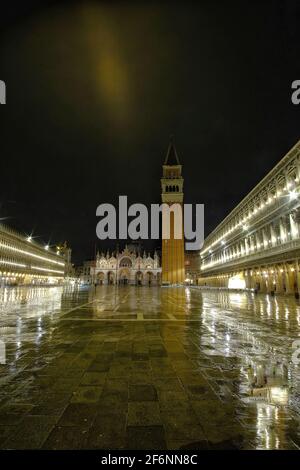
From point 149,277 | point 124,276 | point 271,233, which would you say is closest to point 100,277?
point 124,276

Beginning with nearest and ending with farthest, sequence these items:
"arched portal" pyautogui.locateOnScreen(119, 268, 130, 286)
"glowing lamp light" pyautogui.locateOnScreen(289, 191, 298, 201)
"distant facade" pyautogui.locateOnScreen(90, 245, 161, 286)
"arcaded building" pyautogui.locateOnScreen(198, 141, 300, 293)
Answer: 1. "glowing lamp light" pyautogui.locateOnScreen(289, 191, 298, 201)
2. "arcaded building" pyautogui.locateOnScreen(198, 141, 300, 293)
3. "distant facade" pyautogui.locateOnScreen(90, 245, 161, 286)
4. "arched portal" pyautogui.locateOnScreen(119, 268, 130, 286)

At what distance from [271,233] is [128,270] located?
89489 millimetres

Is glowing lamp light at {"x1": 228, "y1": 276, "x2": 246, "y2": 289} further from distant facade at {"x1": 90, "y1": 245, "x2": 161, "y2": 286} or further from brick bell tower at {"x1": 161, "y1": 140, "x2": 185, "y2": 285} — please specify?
distant facade at {"x1": 90, "y1": 245, "x2": 161, "y2": 286}

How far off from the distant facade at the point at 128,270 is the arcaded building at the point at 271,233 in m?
64.6

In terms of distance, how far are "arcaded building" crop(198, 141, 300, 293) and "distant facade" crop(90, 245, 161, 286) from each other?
2543 inches

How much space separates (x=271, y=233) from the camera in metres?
37.9

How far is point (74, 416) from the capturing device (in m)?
3.34

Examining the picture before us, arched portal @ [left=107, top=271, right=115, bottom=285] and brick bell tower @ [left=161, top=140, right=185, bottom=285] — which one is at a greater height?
brick bell tower @ [left=161, top=140, right=185, bottom=285]

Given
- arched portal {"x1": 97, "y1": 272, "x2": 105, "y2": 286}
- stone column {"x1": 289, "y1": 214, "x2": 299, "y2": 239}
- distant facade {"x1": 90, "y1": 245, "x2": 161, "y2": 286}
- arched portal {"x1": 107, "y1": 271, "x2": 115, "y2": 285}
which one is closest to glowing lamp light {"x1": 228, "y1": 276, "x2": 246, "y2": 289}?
stone column {"x1": 289, "y1": 214, "x2": 299, "y2": 239}

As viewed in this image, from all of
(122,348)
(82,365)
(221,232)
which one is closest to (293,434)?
(82,365)

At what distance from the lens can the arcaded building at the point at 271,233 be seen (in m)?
31.0

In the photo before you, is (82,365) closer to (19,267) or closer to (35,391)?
(35,391)

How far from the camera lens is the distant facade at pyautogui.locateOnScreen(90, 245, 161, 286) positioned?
120688 millimetres
